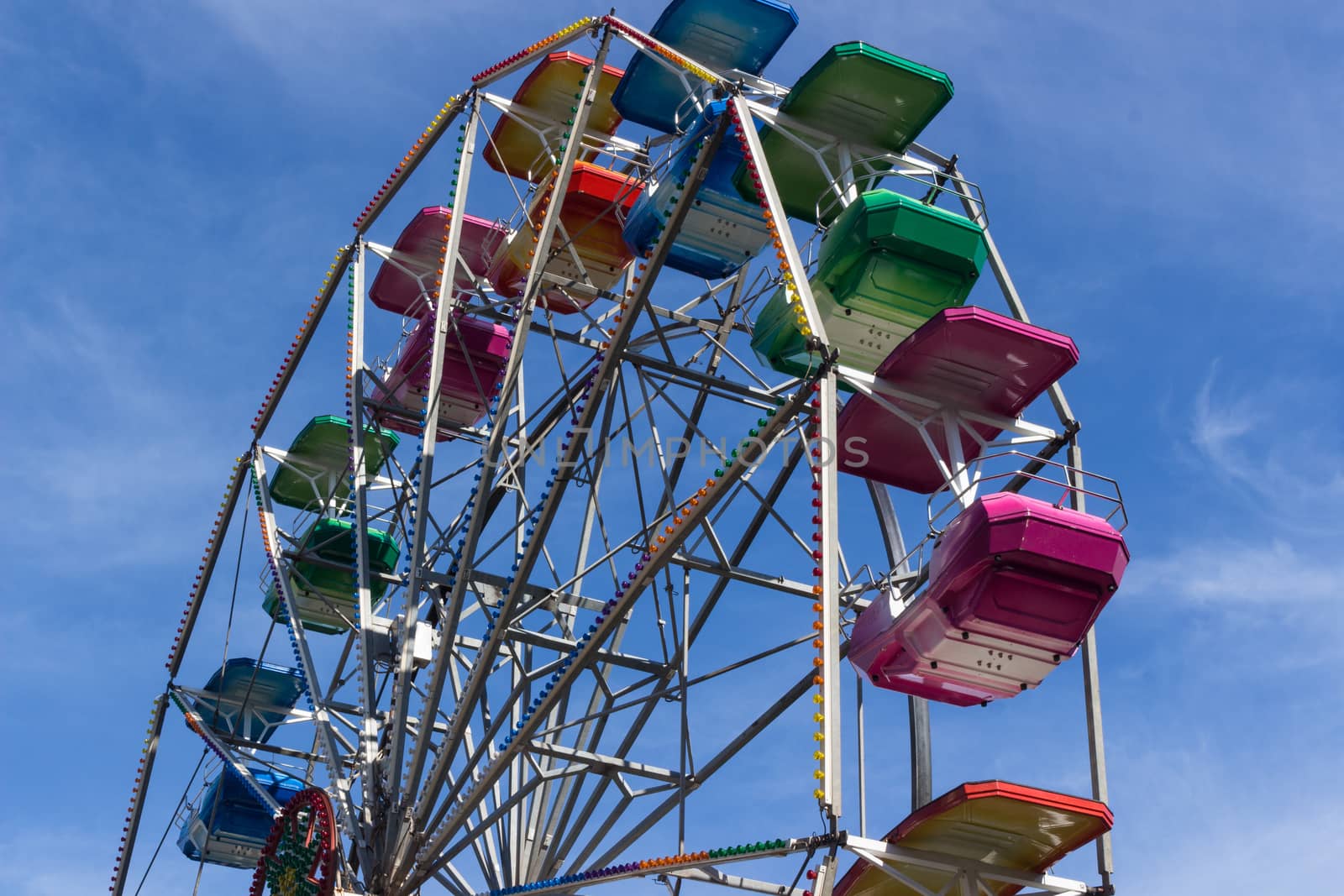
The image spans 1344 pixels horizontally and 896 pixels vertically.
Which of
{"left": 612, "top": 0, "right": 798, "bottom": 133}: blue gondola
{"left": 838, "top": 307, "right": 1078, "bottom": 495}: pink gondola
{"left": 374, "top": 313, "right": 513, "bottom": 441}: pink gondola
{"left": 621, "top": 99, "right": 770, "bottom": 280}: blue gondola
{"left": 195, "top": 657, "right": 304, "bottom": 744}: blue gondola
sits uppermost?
{"left": 612, "top": 0, "right": 798, "bottom": 133}: blue gondola

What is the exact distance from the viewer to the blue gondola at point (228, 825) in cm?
3167

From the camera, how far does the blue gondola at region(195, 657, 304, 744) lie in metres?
31.1

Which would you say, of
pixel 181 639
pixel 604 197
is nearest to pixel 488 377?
Answer: pixel 604 197

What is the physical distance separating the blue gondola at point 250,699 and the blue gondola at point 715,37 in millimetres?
13064

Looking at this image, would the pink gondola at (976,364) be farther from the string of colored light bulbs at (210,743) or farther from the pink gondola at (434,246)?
the string of colored light bulbs at (210,743)

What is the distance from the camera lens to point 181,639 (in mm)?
30125

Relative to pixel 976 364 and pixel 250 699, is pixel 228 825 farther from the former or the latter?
pixel 976 364

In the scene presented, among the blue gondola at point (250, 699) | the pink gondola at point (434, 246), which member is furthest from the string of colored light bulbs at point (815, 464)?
the blue gondola at point (250, 699)

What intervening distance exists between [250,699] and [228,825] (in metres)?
2.50

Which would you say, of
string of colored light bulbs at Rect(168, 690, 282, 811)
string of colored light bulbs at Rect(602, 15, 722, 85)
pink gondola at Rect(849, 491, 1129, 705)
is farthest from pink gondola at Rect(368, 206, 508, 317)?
pink gondola at Rect(849, 491, 1129, 705)

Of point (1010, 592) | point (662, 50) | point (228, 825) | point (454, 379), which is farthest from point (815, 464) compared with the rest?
point (228, 825)

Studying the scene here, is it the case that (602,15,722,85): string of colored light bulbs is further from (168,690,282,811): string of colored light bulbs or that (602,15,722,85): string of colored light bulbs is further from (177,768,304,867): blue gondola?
(177,768,304,867): blue gondola

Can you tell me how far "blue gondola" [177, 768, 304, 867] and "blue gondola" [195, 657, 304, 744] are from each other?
0.95m

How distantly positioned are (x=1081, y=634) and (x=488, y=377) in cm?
1489
